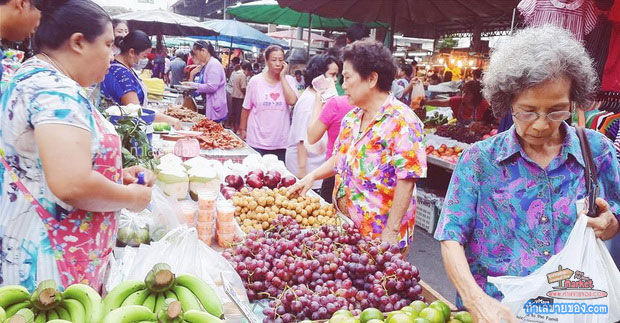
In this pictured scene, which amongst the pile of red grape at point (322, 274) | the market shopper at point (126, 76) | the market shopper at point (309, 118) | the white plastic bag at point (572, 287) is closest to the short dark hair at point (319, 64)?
the market shopper at point (309, 118)

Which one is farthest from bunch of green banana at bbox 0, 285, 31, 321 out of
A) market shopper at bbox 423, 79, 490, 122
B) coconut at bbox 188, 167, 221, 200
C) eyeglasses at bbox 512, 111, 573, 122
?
market shopper at bbox 423, 79, 490, 122

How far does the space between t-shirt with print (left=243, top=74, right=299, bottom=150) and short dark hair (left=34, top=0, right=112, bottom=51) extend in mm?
3956

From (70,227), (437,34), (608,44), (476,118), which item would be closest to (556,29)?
(70,227)

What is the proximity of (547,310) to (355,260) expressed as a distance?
77 centimetres

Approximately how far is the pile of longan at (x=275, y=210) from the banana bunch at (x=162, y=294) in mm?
1425

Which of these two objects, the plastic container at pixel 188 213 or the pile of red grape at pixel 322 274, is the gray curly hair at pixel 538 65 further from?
the plastic container at pixel 188 213

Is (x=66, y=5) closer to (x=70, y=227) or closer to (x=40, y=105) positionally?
(x=40, y=105)

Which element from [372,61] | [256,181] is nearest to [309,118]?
[256,181]

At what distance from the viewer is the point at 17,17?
6.82 ft

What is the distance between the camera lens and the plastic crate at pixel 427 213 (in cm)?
625

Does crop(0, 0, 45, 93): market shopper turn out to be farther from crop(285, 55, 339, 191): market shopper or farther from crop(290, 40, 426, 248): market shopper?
crop(285, 55, 339, 191): market shopper

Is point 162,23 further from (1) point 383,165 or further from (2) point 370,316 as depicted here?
(2) point 370,316

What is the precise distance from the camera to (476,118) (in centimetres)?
752

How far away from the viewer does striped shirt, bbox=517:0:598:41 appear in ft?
12.6
